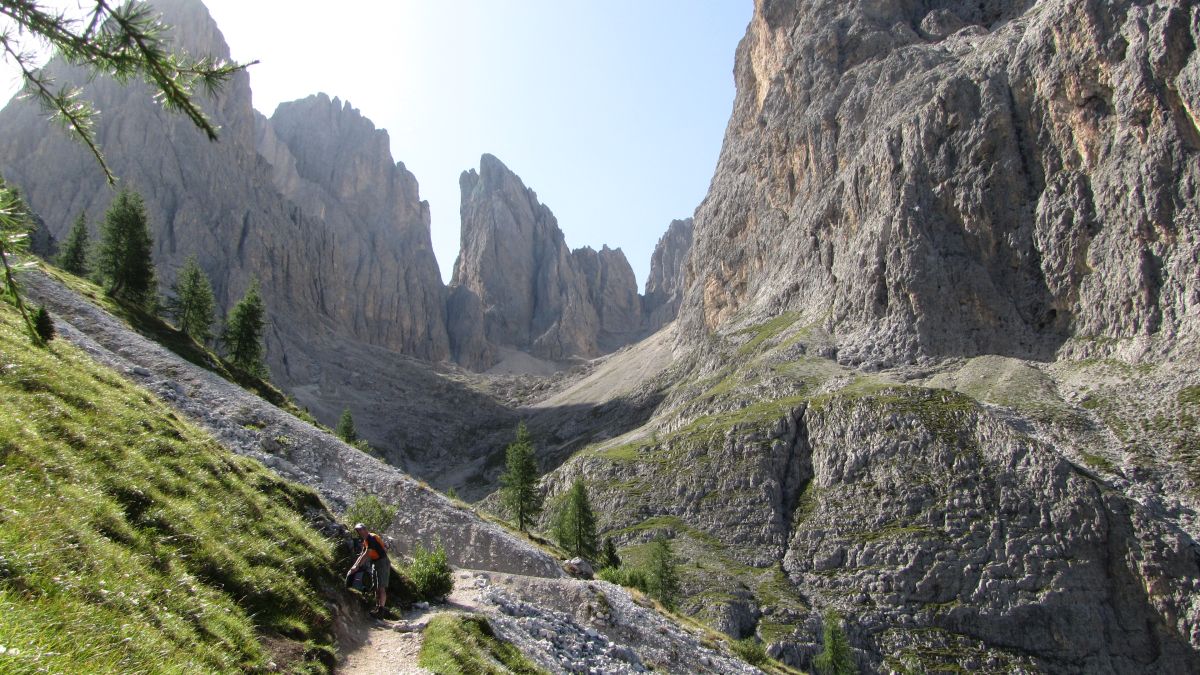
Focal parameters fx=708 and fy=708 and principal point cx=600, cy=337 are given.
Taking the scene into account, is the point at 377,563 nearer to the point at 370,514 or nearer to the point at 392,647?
the point at 392,647

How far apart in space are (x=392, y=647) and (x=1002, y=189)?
128 meters

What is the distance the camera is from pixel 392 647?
55.7ft

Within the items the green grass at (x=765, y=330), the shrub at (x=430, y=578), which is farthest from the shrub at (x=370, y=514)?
the green grass at (x=765, y=330)

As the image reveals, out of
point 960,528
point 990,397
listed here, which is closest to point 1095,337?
point 990,397

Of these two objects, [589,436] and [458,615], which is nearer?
[458,615]

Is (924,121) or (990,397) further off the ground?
(924,121)

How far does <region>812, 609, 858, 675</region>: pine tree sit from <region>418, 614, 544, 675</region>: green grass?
187ft

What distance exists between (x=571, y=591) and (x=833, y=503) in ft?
230

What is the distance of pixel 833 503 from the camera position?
89.8m

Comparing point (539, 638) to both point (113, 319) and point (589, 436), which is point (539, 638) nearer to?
point (113, 319)

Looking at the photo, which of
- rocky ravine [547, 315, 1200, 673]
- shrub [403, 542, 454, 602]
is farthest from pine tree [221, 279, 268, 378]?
shrub [403, 542, 454, 602]

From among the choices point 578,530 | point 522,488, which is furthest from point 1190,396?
point 522,488

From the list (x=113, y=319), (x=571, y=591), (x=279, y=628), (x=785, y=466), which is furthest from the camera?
(x=785, y=466)

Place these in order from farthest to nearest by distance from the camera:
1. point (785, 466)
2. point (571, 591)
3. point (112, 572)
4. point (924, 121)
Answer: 1. point (924, 121)
2. point (785, 466)
3. point (571, 591)
4. point (112, 572)
